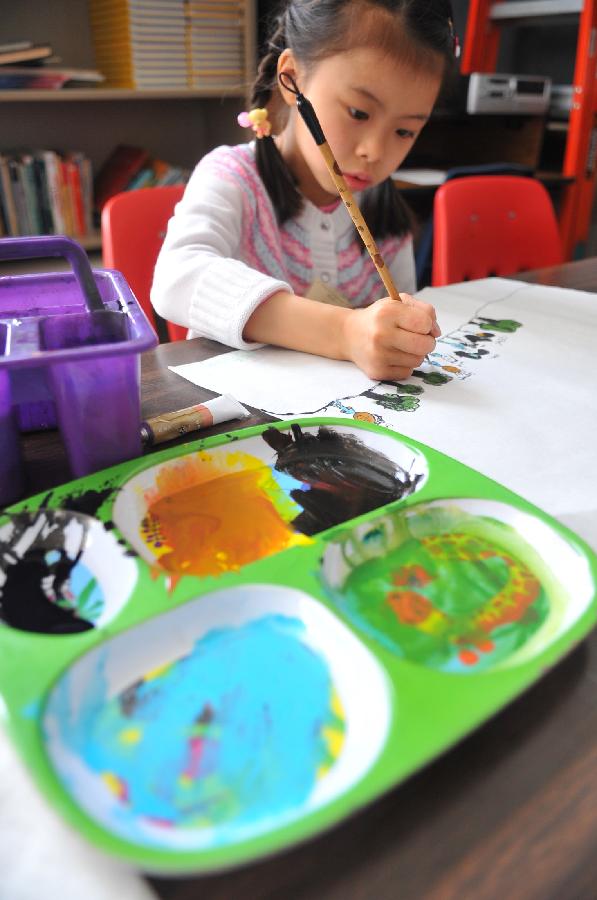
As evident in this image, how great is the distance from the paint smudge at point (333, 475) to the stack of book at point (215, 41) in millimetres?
1705

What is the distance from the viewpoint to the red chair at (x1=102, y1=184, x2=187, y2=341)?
0.97 metres

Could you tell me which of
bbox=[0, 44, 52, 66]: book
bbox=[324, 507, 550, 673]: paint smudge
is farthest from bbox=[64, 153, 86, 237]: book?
bbox=[324, 507, 550, 673]: paint smudge

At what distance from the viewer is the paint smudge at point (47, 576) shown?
0.28m

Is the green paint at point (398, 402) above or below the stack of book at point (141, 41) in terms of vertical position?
below

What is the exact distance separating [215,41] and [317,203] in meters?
1.07

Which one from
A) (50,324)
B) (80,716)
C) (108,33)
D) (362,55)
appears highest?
(108,33)

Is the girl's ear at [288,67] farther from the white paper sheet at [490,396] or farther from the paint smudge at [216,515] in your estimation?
the paint smudge at [216,515]

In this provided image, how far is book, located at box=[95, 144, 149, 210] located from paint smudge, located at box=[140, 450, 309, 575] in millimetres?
1625

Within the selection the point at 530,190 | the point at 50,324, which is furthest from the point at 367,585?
the point at 530,190

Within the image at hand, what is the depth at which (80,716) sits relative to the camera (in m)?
0.23

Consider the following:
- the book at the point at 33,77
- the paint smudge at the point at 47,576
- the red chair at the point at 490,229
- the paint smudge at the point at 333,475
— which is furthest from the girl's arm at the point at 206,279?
the book at the point at 33,77

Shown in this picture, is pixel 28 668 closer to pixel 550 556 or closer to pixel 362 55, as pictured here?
pixel 550 556

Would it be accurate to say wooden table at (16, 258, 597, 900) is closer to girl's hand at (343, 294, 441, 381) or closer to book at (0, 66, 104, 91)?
girl's hand at (343, 294, 441, 381)

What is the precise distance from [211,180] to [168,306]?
25 centimetres
